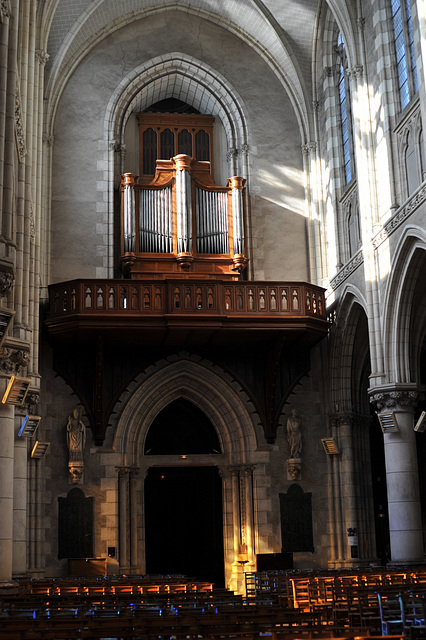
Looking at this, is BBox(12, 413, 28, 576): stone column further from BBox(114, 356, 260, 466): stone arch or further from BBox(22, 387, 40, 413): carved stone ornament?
BBox(114, 356, 260, 466): stone arch

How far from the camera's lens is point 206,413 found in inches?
998

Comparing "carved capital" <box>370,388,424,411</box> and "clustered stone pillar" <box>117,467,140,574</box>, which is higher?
"carved capital" <box>370,388,424,411</box>

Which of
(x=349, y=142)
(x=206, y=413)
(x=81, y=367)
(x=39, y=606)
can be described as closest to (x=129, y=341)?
(x=81, y=367)

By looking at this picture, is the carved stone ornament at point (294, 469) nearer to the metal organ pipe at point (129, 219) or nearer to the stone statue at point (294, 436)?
the stone statue at point (294, 436)

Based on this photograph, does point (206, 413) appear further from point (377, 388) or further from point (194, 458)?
point (377, 388)

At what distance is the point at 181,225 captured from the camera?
25.0 m

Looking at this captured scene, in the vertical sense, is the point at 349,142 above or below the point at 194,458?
above

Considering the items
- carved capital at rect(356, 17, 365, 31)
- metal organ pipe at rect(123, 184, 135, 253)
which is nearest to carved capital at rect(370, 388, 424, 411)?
metal organ pipe at rect(123, 184, 135, 253)

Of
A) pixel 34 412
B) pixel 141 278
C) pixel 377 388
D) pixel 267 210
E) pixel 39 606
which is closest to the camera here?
pixel 39 606

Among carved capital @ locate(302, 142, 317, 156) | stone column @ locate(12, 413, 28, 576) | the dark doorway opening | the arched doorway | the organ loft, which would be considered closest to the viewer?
stone column @ locate(12, 413, 28, 576)

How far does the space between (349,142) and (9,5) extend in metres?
12.2

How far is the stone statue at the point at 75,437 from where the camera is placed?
2338 centimetres

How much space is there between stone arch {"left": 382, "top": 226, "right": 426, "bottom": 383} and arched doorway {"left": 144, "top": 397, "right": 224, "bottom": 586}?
7352 mm

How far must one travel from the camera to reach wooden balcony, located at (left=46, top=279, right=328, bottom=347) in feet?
72.4
